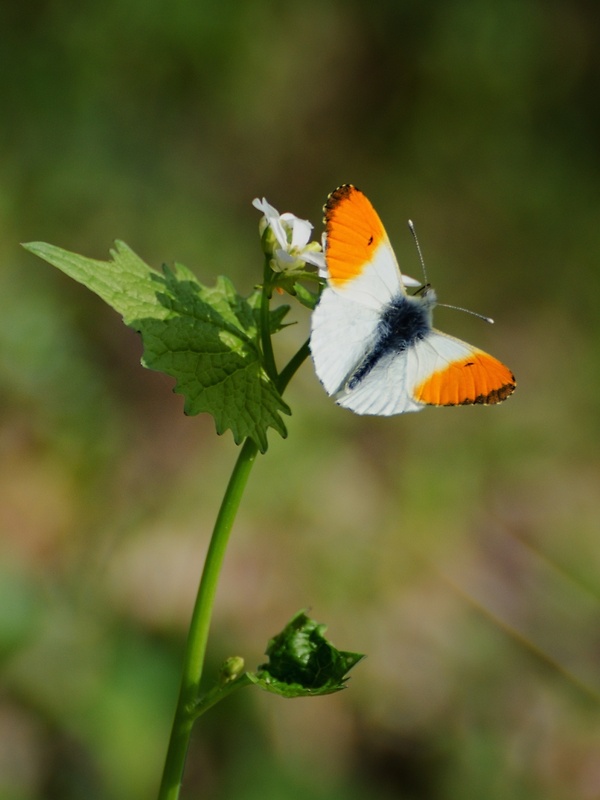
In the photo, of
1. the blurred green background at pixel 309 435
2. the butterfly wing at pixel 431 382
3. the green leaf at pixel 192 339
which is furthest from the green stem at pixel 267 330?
the blurred green background at pixel 309 435

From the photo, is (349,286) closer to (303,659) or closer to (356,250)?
(356,250)

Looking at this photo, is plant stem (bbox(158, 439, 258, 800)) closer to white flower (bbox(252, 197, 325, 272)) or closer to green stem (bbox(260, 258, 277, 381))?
green stem (bbox(260, 258, 277, 381))

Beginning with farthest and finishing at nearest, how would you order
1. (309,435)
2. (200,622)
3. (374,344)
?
(309,435), (374,344), (200,622)

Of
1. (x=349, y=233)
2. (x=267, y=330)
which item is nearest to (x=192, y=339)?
(x=267, y=330)

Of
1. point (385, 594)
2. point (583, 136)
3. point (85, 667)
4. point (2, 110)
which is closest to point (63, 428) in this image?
point (85, 667)

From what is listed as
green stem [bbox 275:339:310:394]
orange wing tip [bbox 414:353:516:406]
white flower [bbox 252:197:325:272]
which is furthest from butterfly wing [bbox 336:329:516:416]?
white flower [bbox 252:197:325:272]

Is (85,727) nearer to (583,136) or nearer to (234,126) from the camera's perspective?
(234,126)
